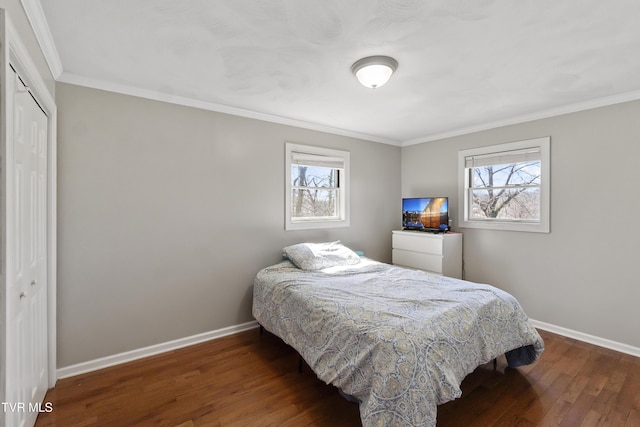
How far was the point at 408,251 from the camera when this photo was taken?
419cm

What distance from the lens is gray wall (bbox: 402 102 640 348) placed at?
9.14 ft

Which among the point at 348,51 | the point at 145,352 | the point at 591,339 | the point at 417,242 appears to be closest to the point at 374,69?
the point at 348,51

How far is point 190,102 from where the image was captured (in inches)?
115

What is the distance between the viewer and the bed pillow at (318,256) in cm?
320

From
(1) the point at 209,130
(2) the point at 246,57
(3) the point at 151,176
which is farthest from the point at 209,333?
(2) the point at 246,57

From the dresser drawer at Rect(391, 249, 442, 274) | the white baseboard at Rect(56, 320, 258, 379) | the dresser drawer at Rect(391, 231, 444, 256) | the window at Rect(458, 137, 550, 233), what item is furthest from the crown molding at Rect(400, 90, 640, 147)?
the white baseboard at Rect(56, 320, 258, 379)

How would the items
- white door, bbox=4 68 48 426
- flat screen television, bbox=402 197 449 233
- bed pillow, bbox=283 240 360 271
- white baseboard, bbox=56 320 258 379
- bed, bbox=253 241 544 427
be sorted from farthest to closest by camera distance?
1. flat screen television, bbox=402 197 449 233
2. bed pillow, bbox=283 240 360 271
3. white baseboard, bbox=56 320 258 379
4. bed, bbox=253 241 544 427
5. white door, bbox=4 68 48 426

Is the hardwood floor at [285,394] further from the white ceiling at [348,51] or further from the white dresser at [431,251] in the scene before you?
the white ceiling at [348,51]

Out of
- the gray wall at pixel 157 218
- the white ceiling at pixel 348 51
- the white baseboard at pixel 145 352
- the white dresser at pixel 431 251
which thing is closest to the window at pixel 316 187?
the gray wall at pixel 157 218

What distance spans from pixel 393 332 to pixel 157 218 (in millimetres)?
2327

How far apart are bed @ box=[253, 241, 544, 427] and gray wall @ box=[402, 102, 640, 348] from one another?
1.28 metres

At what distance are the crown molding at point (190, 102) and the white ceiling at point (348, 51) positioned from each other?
0.02 meters

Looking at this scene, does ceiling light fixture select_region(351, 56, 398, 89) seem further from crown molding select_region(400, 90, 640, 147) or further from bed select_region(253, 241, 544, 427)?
crown molding select_region(400, 90, 640, 147)

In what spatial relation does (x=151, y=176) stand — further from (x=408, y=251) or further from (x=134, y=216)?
(x=408, y=251)
